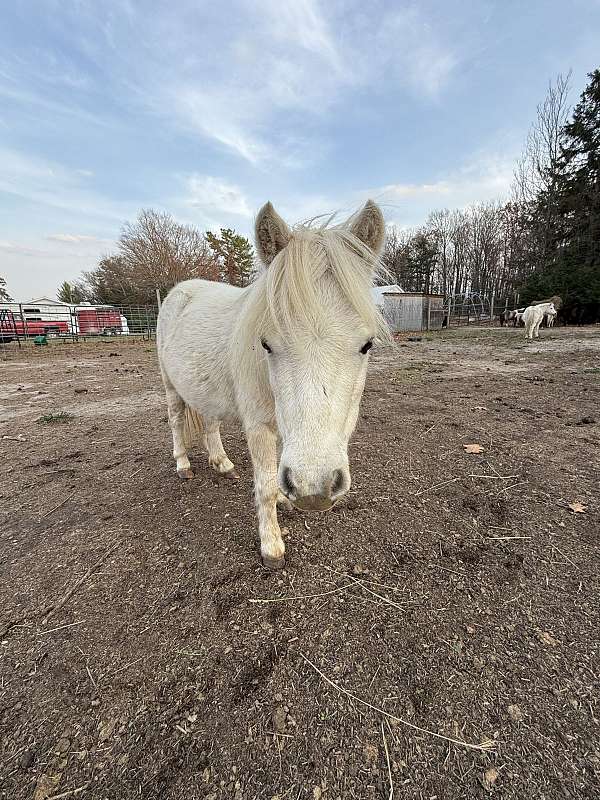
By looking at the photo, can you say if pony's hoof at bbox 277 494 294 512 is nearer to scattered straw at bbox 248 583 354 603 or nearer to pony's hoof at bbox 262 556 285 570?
pony's hoof at bbox 262 556 285 570

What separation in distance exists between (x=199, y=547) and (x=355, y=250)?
7.04 ft

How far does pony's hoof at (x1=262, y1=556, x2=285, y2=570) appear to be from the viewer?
6.75 feet

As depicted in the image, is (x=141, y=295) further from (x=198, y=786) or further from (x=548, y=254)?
(x=198, y=786)

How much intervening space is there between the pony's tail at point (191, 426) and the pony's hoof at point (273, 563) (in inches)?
65.5

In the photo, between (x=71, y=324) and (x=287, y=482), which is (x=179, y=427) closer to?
(x=287, y=482)

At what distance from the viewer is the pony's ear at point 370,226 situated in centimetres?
166

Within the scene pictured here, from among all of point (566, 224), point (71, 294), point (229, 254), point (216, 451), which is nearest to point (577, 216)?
point (566, 224)

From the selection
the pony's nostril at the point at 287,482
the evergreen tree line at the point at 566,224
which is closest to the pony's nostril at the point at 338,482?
the pony's nostril at the point at 287,482

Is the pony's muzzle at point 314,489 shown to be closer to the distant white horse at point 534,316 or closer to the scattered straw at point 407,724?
the scattered straw at point 407,724

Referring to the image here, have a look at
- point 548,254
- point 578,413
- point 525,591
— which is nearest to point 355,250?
point 525,591

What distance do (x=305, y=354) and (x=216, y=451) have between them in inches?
89.9

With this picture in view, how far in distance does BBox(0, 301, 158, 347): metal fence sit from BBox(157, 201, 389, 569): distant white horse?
18533 mm

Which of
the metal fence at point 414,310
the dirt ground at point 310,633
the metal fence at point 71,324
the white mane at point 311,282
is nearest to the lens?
the dirt ground at point 310,633

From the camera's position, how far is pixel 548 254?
2508cm
